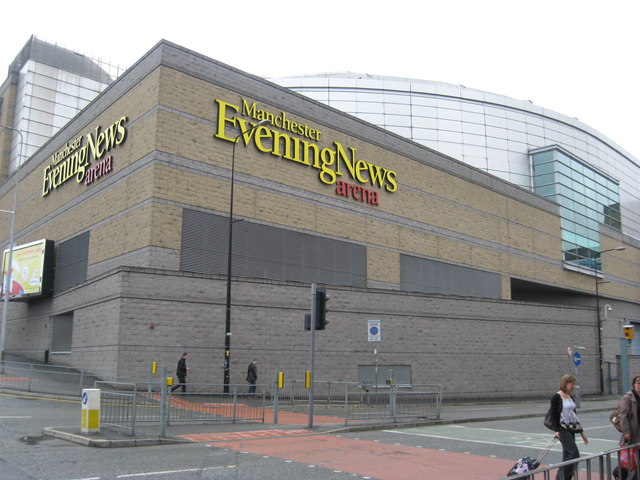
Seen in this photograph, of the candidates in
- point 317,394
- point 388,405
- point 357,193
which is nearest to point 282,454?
point 388,405

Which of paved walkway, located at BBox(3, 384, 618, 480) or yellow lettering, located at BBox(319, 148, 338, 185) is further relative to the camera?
yellow lettering, located at BBox(319, 148, 338, 185)

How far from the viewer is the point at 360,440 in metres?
13.6

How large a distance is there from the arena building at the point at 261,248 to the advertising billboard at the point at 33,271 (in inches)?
5.2

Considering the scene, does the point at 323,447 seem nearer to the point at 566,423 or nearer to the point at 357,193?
the point at 566,423

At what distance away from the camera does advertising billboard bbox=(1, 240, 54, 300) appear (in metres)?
31.5

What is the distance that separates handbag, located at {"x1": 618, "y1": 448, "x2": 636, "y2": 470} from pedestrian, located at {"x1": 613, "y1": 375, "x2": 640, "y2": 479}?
52 cm

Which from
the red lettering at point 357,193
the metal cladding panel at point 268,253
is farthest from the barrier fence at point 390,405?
the red lettering at point 357,193

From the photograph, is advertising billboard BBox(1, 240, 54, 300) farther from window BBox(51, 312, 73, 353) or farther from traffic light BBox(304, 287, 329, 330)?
traffic light BBox(304, 287, 329, 330)

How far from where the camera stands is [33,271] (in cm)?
3247

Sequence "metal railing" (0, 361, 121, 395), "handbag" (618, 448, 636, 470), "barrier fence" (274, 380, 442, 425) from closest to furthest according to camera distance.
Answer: "handbag" (618, 448, 636, 470) < "barrier fence" (274, 380, 442, 425) < "metal railing" (0, 361, 121, 395)

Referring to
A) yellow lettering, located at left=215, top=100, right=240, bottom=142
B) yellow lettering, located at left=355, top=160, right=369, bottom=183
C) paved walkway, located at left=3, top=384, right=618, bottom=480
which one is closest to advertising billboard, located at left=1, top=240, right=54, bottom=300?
yellow lettering, located at left=215, top=100, right=240, bottom=142

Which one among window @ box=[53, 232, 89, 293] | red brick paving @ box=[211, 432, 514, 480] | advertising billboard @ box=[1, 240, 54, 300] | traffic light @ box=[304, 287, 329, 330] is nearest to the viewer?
red brick paving @ box=[211, 432, 514, 480]

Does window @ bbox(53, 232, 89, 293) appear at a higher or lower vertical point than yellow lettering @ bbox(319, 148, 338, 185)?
lower

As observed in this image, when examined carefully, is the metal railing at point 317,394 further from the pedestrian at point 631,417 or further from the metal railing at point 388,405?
the pedestrian at point 631,417
